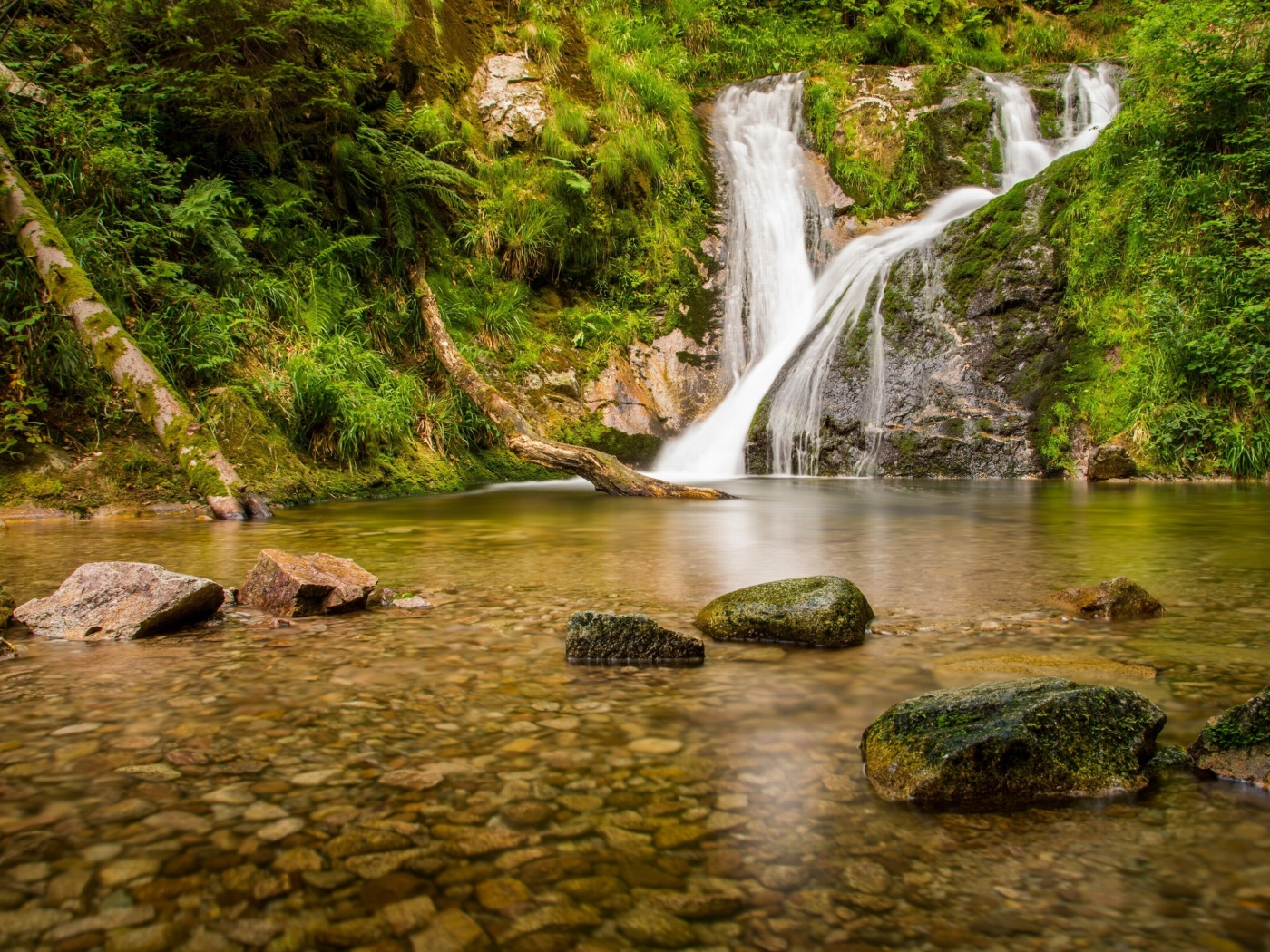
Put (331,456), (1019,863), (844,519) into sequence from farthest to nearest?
(331,456) < (844,519) < (1019,863)

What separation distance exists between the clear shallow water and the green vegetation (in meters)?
4.60

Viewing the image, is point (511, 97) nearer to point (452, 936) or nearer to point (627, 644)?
point (627, 644)

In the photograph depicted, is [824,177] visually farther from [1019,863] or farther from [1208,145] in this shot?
[1019,863]

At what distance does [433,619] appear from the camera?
3.13 m

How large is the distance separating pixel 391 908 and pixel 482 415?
9.21 meters

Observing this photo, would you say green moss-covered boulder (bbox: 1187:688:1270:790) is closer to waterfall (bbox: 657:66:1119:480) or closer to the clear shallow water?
the clear shallow water

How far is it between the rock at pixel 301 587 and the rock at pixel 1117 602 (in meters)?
2.96

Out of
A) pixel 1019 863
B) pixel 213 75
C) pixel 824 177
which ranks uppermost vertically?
pixel 824 177

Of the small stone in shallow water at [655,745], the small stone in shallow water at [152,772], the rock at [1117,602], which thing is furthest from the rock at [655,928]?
the rock at [1117,602]

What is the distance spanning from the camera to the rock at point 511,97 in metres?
12.9

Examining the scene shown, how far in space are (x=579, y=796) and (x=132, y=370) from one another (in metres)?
6.80

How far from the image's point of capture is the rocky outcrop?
40.0 feet

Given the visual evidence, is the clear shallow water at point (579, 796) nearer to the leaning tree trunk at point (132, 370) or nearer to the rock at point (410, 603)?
the rock at point (410, 603)

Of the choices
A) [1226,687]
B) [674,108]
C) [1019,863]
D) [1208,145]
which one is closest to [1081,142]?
[1208,145]
